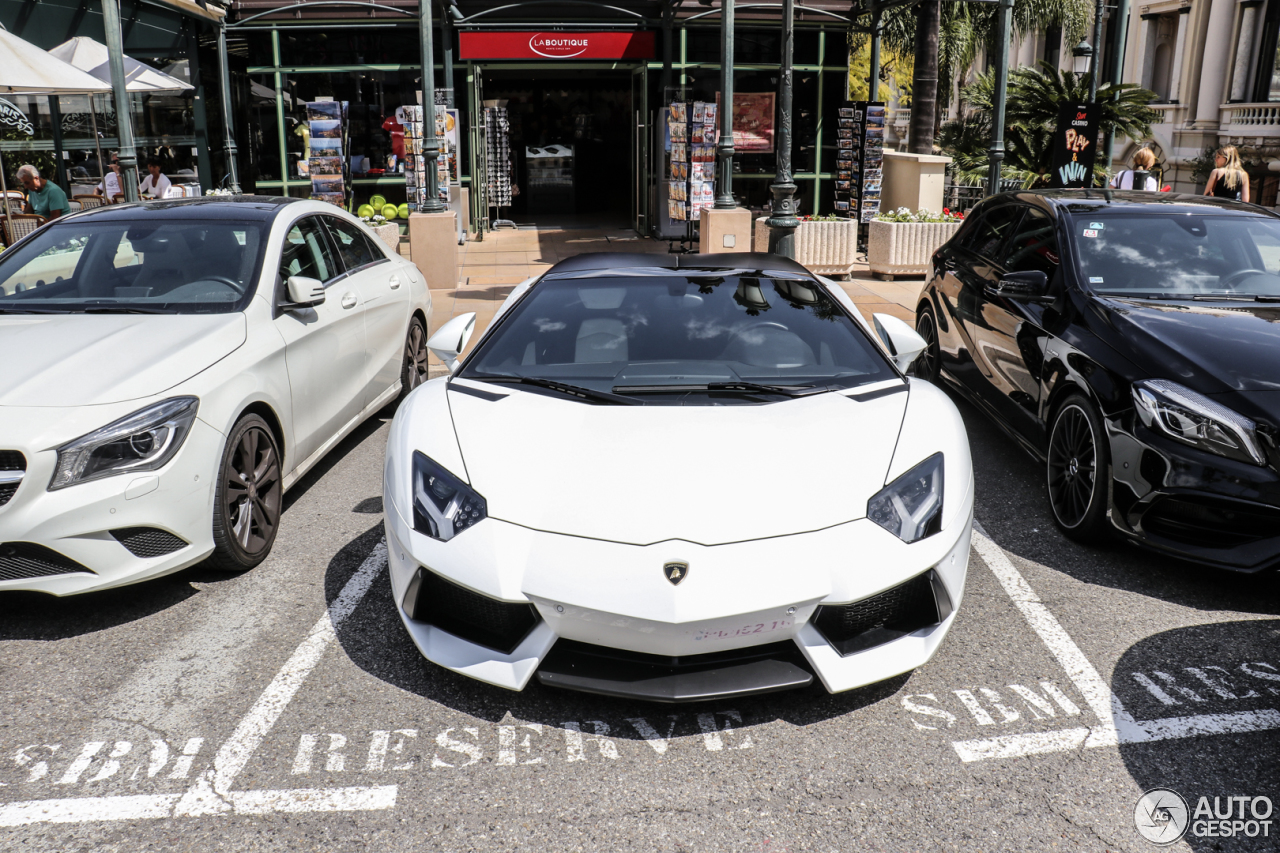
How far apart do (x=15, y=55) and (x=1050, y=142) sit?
16.8m

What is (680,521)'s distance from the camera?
3377 mm

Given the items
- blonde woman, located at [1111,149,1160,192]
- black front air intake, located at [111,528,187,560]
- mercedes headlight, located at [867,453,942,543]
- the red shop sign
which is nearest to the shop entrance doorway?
the red shop sign

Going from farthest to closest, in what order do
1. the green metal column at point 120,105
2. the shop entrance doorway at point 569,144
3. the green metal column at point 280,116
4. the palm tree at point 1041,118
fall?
the shop entrance doorway at point 569,144
the palm tree at point 1041,118
the green metal column at point 280,116
the green metal column at point 120,105

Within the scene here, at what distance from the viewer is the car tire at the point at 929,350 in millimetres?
7750

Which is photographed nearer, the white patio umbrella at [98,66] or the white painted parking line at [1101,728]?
the white painted parking line at [1101,728]

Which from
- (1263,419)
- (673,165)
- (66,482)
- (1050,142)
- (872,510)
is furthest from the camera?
(1050,142)

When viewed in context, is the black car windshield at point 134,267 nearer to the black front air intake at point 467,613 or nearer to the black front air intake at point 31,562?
the black front air intake at point 31,562

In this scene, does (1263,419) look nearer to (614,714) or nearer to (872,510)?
(872,510)

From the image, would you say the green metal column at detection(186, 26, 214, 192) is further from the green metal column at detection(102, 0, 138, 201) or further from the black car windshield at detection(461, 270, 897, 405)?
the black car windshield at detection(461, 270, 897, 405)

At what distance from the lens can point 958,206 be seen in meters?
20.0

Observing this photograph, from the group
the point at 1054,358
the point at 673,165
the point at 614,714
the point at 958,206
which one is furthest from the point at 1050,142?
the point at 614,714

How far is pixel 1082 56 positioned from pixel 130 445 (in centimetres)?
2545

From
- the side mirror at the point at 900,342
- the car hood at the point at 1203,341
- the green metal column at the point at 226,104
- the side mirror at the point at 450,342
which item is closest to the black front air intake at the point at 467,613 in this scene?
the side mirror at the point at 450,342

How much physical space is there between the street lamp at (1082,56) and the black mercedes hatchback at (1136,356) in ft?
56.5
